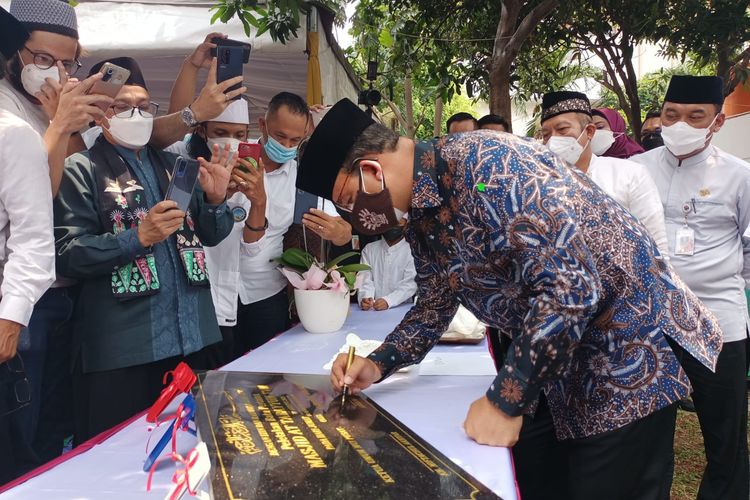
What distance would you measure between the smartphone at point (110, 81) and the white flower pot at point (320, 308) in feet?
3.35

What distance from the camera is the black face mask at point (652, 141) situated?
4980 mm

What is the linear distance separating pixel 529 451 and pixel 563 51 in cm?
802

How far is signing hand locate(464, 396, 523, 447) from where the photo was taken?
4.13 feet

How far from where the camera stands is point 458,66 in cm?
638

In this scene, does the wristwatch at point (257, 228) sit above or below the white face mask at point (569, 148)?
below

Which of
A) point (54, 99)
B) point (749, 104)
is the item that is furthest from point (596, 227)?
point (749, 104)

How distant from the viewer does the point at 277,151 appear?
283 centimetres

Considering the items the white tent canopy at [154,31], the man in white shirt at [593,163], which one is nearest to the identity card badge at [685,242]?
the man in white shirt at [593,163]

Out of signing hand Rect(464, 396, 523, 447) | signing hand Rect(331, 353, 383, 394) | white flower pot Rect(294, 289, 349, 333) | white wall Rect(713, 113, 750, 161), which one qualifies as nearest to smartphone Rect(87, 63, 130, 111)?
white flower pot Rect(294, 289, 349, 333)

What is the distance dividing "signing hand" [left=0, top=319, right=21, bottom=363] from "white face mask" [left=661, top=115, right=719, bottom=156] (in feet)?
8.75

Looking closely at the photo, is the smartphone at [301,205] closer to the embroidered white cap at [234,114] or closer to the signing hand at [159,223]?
the embroidered white cap at [234,114]

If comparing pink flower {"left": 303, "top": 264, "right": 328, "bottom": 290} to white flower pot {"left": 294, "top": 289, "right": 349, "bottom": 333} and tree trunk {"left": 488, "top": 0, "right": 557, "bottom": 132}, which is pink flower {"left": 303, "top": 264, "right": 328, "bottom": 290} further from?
tree trunk {"left": 488, "top": 0, "right": 557, "bottom": 132}

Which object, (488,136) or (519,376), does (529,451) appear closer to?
(519,376)

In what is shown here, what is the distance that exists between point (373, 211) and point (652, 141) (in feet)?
14.5
